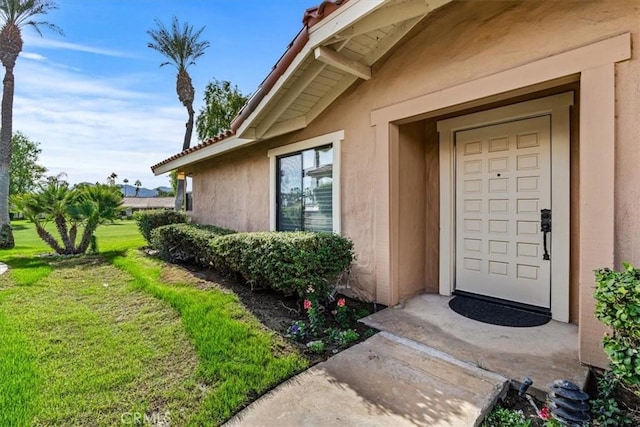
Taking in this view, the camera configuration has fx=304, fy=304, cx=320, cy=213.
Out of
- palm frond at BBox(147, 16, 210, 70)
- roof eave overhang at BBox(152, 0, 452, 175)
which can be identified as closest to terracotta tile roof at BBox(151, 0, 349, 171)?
roof eave overhang at BBox(152, 0, 452, 175)

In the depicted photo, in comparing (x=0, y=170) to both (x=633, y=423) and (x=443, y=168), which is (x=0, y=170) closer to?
(x=443, y=168)

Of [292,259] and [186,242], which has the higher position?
[292,259]

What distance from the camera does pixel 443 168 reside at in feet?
16.6

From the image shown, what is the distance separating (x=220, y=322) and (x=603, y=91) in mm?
4968

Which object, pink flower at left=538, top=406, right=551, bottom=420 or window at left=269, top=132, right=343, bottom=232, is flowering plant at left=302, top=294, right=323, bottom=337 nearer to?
window at left=269, top=132, right=343, bottom=232

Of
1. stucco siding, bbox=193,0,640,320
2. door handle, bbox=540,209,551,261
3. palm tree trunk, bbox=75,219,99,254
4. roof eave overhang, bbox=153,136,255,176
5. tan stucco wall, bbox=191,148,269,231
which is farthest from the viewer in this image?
palm tree trunk, bbox=75,219,99,254

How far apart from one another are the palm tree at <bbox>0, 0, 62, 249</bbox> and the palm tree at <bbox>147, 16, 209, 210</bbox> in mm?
6620

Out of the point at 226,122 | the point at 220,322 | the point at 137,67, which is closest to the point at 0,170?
the point at 137,67

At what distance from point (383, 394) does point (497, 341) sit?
5.59 feet

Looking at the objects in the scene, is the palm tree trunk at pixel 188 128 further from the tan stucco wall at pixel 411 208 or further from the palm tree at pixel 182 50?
the tan stucco wall at pixel 411 208

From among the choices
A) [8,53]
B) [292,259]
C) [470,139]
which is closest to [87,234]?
[8,53]

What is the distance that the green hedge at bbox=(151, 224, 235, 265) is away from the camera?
23.4 feet

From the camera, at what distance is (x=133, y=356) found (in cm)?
343

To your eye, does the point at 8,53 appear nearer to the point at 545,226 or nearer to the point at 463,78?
the point at 463,78
